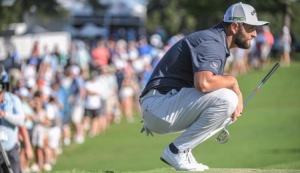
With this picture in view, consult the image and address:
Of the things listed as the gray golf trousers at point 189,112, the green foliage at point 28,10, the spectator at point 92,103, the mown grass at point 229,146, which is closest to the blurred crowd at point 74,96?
the spectator at point 92,103

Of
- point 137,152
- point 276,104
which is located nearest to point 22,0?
point 276,104

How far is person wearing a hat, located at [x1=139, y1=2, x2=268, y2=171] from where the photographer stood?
7.53m

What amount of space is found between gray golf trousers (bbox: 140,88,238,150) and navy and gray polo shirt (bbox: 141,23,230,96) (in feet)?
0.37

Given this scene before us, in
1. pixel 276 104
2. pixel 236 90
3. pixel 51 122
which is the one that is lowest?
pixel 276 104

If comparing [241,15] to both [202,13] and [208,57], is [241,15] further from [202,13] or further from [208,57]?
[202,13]

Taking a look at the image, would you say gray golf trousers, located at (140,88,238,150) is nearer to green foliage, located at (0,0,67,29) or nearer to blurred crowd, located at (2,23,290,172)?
blurred crowd, located at (2,23,290,172)

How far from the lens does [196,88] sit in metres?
7.60

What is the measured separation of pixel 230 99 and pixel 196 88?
1.13ft

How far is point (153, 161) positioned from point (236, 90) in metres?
10.6

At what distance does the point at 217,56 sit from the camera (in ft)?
24.7

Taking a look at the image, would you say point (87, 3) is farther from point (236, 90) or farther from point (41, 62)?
point (236, 90)

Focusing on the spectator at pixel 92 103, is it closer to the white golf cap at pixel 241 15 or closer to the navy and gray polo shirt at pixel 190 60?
the navy and gray polo shirt at pixel 190 60

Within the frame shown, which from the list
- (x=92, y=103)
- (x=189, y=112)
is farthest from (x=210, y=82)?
(x=92, y=103)

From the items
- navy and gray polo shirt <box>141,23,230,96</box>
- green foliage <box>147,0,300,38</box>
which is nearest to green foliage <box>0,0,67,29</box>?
green foliage <box>147,0,300,38</box>
